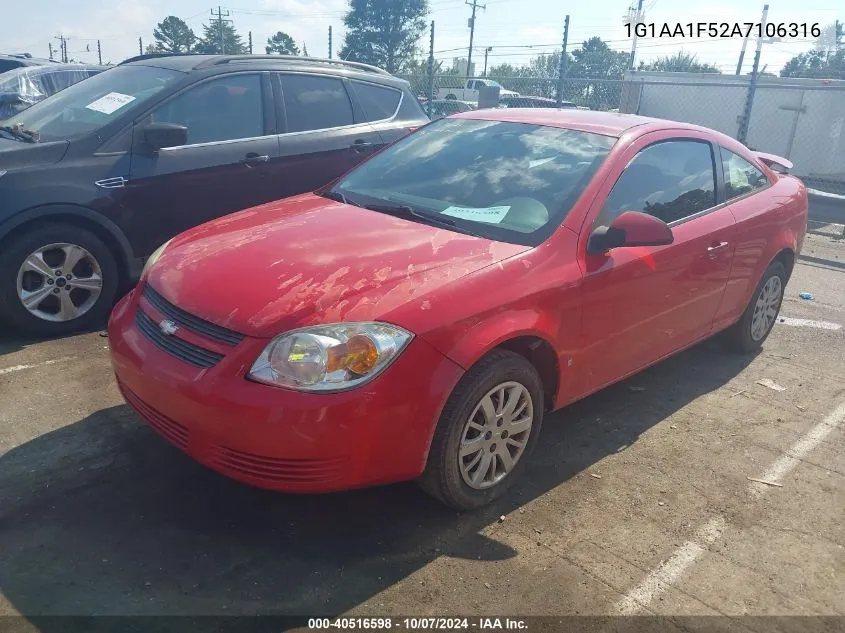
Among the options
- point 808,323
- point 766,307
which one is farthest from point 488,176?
point 808,323

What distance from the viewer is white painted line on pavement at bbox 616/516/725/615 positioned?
263 centimetres

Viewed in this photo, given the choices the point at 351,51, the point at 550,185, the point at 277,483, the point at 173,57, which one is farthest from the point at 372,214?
the point at 351,51

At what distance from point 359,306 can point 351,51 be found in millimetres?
61015

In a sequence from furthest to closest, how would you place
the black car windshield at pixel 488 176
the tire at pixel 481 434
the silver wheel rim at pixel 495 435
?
the black car windshield at pixel 488 176
the silver wheel rim at pixel 495 435
the tire at pixel 481 434

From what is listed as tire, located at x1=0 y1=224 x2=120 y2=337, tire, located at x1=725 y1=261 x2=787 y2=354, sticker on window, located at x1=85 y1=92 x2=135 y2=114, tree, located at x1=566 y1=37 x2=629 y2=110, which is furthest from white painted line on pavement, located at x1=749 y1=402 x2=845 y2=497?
tree, located at x1=566 y1=37 x2=629 y2=110

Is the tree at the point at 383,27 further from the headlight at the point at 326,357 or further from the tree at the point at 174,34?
the headlight at the point at 326,357

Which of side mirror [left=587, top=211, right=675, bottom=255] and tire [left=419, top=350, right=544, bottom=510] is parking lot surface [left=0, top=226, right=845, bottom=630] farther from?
side mirror [left=587, top=211, right=675, bottom=255]

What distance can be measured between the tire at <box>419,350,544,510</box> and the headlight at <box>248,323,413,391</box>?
1.29 feet

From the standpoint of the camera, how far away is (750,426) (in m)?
4.10

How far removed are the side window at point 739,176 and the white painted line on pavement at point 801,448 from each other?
146 cm

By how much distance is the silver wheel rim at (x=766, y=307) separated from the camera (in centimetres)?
503

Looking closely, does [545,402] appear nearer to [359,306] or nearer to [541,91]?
[359,306]

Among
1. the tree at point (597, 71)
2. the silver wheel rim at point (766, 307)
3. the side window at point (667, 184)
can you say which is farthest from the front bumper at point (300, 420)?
the tree at point (597, 71)

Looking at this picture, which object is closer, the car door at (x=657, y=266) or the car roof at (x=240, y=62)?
the car door at (x=657, y=266)
